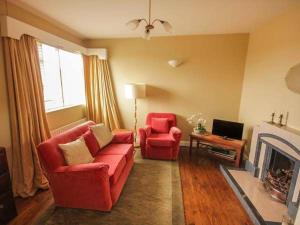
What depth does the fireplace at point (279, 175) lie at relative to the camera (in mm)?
2053

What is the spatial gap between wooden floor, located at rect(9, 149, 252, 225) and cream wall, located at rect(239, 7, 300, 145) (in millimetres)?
1276

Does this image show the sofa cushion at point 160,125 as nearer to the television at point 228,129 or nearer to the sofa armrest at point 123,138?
the sofa armrest at point 123,138

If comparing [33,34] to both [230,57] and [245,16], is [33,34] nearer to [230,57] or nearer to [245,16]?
[245,16]

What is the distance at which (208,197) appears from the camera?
2.28 metres

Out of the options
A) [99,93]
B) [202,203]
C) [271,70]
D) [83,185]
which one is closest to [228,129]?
[271,70]

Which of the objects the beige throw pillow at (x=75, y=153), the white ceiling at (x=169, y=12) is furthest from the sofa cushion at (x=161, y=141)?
the white ceiling at (x=169, y=12)

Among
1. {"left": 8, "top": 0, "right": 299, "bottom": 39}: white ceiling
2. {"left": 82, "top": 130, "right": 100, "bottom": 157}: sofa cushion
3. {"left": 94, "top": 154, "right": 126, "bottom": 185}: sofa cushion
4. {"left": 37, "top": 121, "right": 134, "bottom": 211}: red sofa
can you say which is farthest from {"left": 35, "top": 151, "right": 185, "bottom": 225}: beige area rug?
{"left": 8, "top": 0, "right": 299, "bottom": 39}: white ceiling

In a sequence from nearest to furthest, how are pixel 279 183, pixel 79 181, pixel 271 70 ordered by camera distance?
1. pixel 79 181
2. pixel 279 183
3. pixel 271 70

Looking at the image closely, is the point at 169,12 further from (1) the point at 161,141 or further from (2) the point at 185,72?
(1) the point at 161,141

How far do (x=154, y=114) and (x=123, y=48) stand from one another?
1714 mm

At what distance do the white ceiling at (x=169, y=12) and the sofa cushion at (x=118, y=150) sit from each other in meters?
2.09

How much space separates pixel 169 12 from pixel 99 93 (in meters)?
2.37

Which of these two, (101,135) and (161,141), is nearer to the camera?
(101,135)

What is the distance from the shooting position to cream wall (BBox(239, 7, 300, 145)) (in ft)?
7.03
